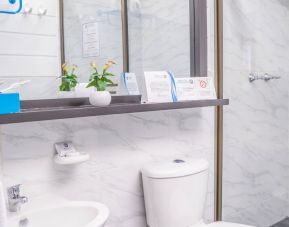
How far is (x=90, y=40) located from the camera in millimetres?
1562

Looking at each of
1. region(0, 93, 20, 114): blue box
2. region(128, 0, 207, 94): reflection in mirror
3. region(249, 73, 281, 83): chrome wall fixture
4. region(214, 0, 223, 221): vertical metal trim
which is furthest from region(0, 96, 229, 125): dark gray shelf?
region(249, 73, 281, 83): chrome wall fixture

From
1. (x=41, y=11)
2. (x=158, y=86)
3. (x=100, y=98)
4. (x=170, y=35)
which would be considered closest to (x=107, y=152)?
(x=100, y=98)

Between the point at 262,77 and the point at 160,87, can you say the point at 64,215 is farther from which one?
the point at 262,77

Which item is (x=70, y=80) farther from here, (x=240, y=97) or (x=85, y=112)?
(x=240, y=97)

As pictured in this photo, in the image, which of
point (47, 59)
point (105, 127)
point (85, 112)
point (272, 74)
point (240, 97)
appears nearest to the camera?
point (85, 112)

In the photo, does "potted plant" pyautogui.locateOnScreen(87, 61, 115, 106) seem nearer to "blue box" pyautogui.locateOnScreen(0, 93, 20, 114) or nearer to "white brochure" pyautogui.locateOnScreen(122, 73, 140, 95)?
"white brochure" pyautogui.locateOnScreen(122, 73, 140, 95)

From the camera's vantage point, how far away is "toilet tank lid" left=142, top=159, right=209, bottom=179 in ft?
5.06

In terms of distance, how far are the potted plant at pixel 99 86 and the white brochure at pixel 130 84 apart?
0.12 meters

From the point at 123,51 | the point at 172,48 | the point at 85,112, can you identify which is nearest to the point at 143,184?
the point at 85,112

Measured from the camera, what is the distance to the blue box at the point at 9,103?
3.57ft

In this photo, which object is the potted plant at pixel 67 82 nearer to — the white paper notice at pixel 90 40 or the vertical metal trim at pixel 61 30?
the vertical metal trim at pixel 61 30

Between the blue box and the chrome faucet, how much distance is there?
30cm

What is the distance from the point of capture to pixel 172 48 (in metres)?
1.93

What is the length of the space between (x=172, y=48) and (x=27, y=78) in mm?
891
